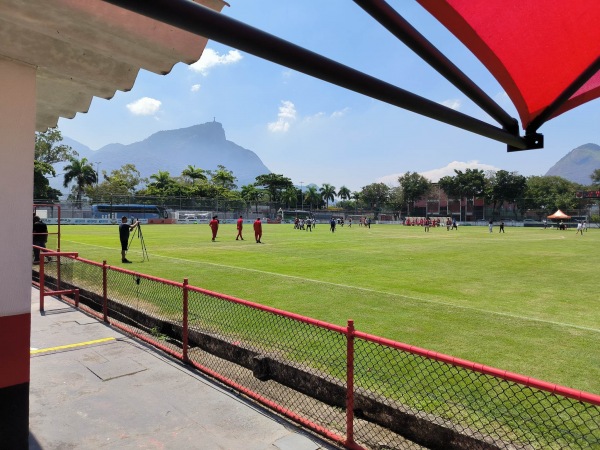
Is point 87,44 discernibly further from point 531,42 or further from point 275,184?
point 275,184

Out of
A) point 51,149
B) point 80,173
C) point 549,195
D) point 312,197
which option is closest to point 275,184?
point 312,197

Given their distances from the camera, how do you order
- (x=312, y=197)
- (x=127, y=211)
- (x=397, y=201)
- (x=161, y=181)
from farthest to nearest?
(x=312, y=197), (x=397, y=201), (x=161, y=181), (x=127, y=211)

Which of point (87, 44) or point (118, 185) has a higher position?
point (118, 185)

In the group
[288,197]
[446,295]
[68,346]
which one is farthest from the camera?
[288,197]

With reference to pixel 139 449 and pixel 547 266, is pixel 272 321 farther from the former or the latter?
pixel 547 266

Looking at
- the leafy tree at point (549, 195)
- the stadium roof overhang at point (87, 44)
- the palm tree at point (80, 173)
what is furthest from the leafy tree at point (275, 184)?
the stadium roof overhang at point (87, 44)

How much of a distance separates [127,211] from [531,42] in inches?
2909

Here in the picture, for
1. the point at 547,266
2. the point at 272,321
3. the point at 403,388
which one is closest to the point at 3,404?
the point at 403,388

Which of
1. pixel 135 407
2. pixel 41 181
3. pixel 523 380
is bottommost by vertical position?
pixel 135 407

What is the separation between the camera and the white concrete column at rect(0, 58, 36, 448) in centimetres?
362

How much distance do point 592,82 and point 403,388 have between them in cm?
398

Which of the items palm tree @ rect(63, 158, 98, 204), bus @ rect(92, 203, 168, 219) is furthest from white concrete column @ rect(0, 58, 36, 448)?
palm tree @ rect(63, 158, 98, 204)

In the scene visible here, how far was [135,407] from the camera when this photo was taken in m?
4.78

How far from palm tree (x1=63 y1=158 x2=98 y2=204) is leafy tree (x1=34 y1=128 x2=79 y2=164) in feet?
6.94
